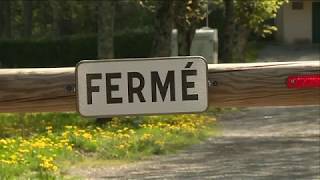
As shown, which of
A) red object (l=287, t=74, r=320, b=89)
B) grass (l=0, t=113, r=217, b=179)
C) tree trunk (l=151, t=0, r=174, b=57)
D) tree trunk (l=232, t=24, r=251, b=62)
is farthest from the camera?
tree trunk (l=232, t=24, r=251, b=62)

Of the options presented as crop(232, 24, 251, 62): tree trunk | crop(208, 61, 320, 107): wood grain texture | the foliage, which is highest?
crop(208, 61, 320, 107): wood grain texture

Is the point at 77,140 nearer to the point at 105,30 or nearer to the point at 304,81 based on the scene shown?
the point at 105,30

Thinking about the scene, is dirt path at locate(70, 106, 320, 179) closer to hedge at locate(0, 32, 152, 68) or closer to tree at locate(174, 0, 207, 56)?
tree at locate(174, 0, 207, 56)

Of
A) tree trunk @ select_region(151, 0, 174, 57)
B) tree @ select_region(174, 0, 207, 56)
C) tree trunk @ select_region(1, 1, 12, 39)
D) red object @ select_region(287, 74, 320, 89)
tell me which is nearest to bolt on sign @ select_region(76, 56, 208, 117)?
red object @ select_region(287, 74, 320, 89)

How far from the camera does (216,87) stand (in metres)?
4.04

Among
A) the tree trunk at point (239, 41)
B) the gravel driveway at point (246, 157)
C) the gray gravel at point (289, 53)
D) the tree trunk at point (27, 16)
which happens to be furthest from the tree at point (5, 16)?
the gravel driveway at point (246, 157)

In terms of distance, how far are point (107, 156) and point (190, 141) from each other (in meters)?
2.42

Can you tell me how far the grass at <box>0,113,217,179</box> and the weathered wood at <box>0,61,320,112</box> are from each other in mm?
3832

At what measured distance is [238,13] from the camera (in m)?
22.4

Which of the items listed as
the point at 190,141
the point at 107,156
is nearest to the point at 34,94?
the point at 107,156

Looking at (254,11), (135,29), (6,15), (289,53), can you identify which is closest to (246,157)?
(254,11)

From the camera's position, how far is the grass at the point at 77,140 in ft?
28.5

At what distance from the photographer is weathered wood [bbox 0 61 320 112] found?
4.03 meters

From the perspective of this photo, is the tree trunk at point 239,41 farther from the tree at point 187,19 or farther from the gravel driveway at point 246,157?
the gravel driveway at point 246,157
